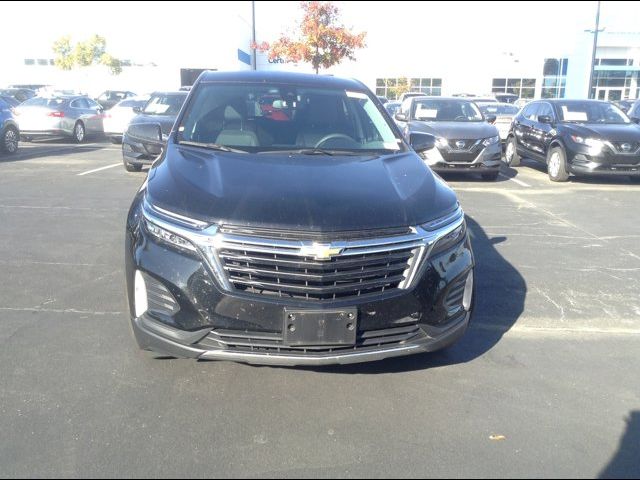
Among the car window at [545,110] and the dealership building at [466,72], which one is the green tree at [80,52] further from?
the car window at [545,110]

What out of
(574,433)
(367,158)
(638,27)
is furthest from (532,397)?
(638,27)

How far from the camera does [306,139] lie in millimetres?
4367

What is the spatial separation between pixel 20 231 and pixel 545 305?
5.78 metres

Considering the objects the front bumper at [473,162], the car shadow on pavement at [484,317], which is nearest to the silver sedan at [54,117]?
the front bumper at [473,162]

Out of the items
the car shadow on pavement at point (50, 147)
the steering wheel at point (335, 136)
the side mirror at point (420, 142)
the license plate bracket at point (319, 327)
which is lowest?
the car shadow on pavement at point (50, 147)

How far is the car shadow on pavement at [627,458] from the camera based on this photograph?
8.91 ft

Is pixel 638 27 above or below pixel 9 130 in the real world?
above

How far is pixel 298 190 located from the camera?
10.8ft

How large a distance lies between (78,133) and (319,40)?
36.9ft

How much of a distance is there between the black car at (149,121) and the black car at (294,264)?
7112 millimetres

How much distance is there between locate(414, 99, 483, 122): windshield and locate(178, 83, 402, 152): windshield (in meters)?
7.99

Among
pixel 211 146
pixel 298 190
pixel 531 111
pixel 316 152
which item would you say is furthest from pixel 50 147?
pixel 298 190

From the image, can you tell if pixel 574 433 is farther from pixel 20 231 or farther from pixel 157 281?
pixel 20 231

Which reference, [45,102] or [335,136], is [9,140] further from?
[335,136]
